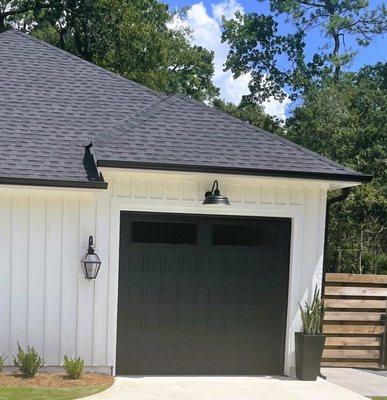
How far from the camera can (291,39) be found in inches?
1185

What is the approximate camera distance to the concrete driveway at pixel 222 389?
652cm

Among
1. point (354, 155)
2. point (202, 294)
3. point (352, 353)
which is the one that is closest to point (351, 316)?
point (352, 353)

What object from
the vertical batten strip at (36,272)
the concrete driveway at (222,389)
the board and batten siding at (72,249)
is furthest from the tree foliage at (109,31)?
the concrete driveway at (222,389)

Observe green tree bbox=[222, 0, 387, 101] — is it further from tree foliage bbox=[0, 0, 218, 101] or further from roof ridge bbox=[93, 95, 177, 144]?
roof ridge bbox=[93, 95, 177, 144]

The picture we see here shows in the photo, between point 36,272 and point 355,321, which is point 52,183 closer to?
point 36,272

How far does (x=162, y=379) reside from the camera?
24.3ft

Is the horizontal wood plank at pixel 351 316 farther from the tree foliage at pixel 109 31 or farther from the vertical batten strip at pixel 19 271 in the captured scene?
the tree foliage at pixel 109 31

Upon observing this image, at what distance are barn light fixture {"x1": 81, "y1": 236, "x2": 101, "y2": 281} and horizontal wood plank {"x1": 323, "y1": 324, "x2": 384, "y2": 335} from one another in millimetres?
3975

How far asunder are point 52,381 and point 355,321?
16.1 feet

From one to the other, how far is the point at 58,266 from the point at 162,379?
2.01 m

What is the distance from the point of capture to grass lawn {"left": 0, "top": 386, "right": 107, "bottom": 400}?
19.5 feet

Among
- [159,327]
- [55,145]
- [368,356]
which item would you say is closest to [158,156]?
[55,145]

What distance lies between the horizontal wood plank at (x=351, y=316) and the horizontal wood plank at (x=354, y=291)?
0.30 m

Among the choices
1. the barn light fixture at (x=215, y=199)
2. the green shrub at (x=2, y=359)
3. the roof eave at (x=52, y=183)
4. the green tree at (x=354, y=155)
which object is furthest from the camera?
the green tree at (x=354, y=155)
